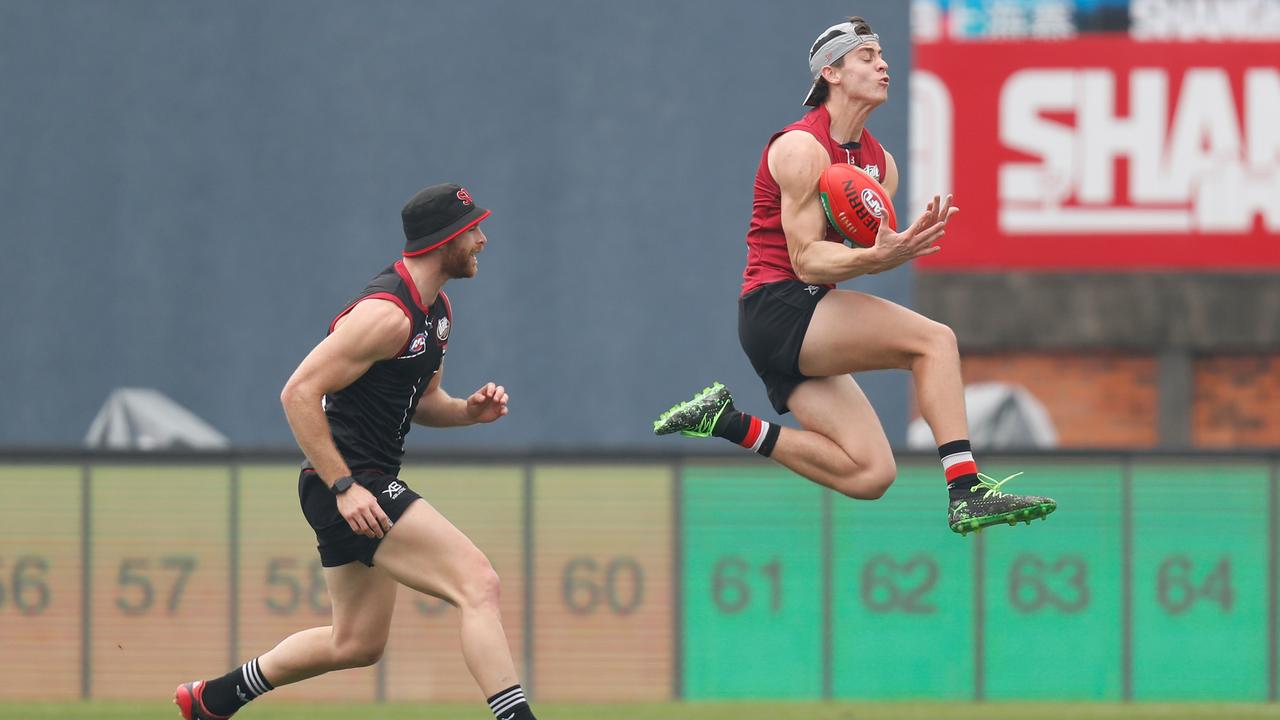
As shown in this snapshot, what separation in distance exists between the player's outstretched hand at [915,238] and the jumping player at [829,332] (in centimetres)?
4

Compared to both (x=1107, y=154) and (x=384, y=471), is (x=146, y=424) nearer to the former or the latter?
(x=1107, y=154)

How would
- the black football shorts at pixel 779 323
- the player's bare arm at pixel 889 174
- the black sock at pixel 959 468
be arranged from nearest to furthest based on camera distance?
the black sock at pixel 959 468
the black football shorts at pixel 779 323
the player's bare arm at pixel 889 174

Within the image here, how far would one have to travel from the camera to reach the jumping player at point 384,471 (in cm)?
717

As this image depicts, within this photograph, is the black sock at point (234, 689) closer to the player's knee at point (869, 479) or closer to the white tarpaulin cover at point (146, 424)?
the player's knee at point (869, 479)

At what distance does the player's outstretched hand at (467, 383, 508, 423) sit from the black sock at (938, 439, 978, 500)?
187 cm

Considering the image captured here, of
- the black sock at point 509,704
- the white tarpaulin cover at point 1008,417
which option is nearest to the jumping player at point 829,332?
the black sock at point 509,704

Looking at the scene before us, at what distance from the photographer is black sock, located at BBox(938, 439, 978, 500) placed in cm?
731

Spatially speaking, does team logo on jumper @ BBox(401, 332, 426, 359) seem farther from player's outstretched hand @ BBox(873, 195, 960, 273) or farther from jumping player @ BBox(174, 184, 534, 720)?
player's outstretched hand @ BBox(873, 195, 960, 273)

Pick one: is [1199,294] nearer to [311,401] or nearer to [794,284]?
[794,284]

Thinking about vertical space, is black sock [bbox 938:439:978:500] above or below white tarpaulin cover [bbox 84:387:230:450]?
below

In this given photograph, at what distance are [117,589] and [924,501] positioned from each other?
21.4 feet

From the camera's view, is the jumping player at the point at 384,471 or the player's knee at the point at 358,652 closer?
the jumping player at the point at 384,471

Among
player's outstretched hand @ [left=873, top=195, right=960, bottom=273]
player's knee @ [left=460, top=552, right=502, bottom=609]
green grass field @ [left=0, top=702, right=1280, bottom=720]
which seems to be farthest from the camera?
green grass field @ [left=0, top=702, right=1280, bottom=720]

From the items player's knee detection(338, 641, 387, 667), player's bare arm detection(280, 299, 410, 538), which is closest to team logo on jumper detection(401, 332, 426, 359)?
player's bare arm detection(280, 299, 410, 538)
